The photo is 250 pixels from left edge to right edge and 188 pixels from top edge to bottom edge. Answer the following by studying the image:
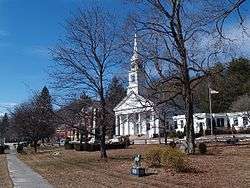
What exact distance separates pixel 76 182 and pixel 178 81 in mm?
14426

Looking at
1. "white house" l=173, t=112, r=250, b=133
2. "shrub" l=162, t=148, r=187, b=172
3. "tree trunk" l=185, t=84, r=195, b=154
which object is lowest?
"shrub" l=162, t=148, r=187, b=172

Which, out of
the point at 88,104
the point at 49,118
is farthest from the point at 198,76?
the point at 49,118

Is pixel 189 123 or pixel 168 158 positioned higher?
pixel 189 123

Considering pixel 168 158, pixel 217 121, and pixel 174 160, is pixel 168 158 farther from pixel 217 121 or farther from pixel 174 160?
pixel 217 121

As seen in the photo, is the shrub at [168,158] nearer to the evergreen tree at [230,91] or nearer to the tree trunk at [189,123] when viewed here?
the tree trunk at [189,123]

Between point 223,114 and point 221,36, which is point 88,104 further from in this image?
point 223,114

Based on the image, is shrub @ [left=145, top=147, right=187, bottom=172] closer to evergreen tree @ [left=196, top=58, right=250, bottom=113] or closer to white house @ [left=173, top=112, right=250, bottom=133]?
evergreen tree @ [left=196, top=58, right=250, bottom=113]

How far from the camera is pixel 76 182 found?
19.1 m

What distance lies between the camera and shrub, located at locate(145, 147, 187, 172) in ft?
63.0

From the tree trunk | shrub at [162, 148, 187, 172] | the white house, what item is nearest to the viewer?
shrub at [162, 148, 187, 172]

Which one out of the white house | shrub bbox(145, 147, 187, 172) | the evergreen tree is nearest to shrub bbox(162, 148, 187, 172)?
shrub bbox(145, 147, 187, 172)

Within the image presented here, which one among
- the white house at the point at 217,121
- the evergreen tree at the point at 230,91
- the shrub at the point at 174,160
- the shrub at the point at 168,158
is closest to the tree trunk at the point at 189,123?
the evergreen tree at the point at 230,91

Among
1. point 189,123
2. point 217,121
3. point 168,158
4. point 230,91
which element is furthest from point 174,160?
point 217,121

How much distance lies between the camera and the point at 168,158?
19.8 metres
